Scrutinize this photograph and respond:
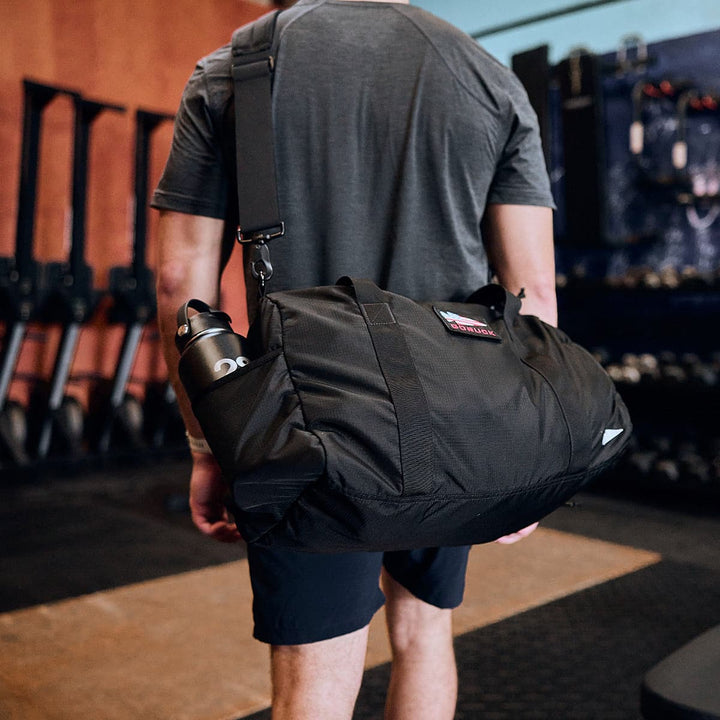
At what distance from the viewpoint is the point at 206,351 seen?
78 cm

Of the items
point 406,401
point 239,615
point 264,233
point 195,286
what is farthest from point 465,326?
point 239,615

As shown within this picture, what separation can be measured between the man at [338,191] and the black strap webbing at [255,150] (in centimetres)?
3

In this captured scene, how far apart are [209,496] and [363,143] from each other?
0.49 m

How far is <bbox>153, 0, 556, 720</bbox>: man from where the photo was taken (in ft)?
3.01

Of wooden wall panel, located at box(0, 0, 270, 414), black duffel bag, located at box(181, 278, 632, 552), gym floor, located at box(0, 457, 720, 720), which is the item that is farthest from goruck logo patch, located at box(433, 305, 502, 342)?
wooden wall panel, located at box(0, 0, 270, 414)

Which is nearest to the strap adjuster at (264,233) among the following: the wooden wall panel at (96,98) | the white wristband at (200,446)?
the white wristband at (200,446)

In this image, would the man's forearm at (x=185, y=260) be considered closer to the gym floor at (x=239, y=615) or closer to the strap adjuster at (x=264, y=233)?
the strap adjuster at (x=264, y=233)

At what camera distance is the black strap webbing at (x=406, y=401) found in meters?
0.74

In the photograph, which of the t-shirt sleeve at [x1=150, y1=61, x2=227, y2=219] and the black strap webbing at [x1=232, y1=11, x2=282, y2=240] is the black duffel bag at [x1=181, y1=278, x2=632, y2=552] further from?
the t-shirt sleeve at [x1=150, y1=61, x2=227, y2=219]

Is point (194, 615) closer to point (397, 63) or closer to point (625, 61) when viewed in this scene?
point (397, 63)

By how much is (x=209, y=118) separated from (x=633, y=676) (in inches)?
66.9

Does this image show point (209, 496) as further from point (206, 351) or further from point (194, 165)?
point (194, 165)

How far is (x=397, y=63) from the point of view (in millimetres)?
928

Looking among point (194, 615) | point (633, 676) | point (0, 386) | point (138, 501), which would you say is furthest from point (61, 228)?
point (633, 676)
